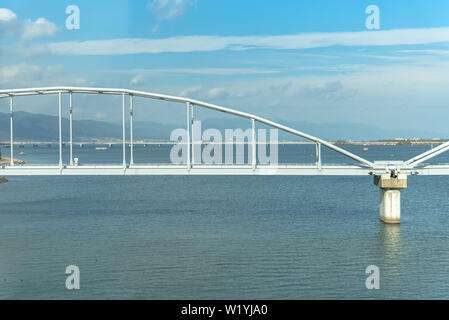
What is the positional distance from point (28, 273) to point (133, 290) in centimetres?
706

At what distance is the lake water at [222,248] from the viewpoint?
31.3 m

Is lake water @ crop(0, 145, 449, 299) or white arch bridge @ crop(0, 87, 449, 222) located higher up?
white arch bridge @ crop(0, 87, 449, 222)

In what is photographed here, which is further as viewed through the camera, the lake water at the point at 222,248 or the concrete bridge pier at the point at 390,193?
the concrete bridge pier at the point at 390,193

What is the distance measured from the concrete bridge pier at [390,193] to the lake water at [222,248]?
953mm

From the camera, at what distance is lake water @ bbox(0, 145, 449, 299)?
103 ft

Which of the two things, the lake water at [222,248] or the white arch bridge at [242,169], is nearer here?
the lake water at [222,248]

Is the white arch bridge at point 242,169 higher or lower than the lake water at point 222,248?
higher

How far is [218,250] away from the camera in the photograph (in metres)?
39.4

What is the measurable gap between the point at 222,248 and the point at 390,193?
1537 cm

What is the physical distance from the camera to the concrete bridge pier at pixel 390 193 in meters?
47.9

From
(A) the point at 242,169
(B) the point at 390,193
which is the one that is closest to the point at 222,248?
(A) the point at 242,169

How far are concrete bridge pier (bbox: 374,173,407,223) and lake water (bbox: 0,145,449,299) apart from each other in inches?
37.5
